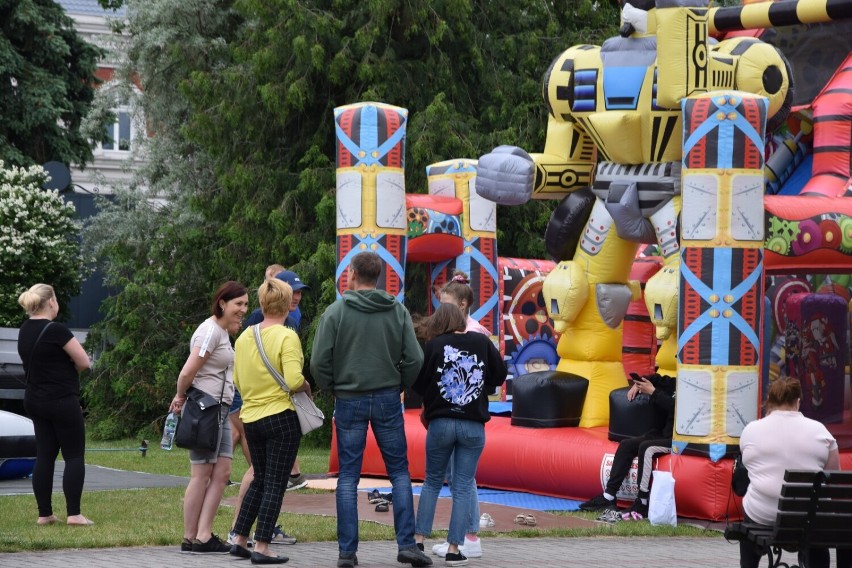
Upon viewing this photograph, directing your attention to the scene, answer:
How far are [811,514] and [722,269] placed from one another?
378 cm

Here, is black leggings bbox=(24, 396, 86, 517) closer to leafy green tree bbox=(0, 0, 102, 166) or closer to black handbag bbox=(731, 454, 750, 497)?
black handbag bbox=(731, 454, 750, 497)

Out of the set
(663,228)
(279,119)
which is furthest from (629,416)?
(279,119)

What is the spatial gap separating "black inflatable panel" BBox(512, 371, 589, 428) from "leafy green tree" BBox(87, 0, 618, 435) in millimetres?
7348

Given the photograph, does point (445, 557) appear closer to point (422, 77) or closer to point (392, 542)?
point (392, 542)

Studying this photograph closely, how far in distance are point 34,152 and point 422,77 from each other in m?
9.54

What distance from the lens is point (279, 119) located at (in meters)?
21.8

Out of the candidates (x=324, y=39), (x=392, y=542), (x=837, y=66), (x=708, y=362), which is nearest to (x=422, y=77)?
(x=324, y=39)

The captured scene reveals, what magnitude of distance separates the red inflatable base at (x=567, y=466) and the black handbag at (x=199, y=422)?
3.83 m

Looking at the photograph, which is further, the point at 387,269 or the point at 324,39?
the point at 324,39

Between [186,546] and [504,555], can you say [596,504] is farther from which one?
[186,546]

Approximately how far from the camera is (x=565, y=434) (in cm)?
1263

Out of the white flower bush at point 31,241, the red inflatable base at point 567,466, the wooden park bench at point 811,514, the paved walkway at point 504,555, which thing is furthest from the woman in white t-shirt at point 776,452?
the white flower bush at point 31,241

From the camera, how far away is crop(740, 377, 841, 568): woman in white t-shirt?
772 cm

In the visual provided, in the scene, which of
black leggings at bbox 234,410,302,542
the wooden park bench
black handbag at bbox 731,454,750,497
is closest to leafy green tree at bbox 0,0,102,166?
black leggings at bbox 234,410,302,542
